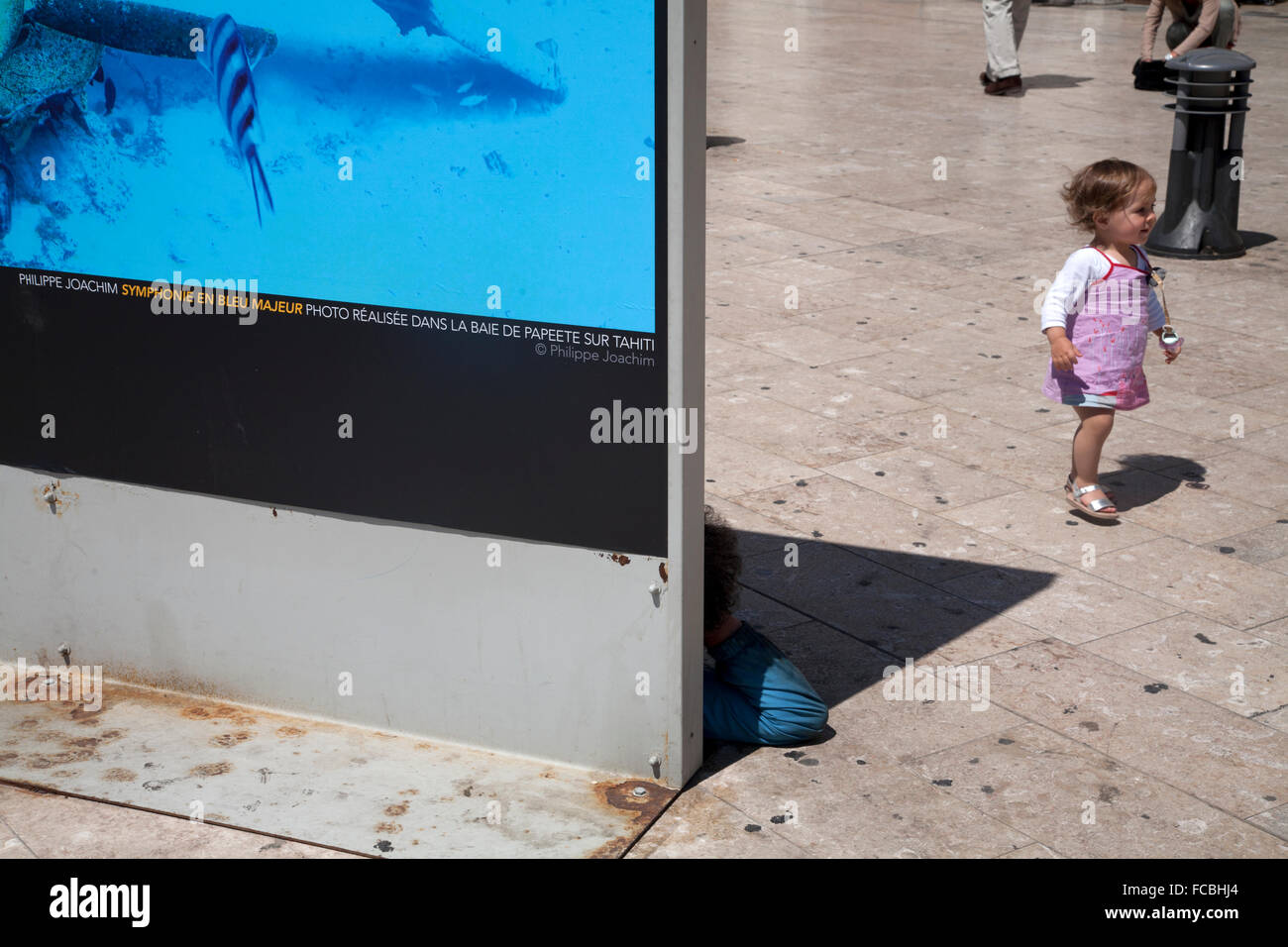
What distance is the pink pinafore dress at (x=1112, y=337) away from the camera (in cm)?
550

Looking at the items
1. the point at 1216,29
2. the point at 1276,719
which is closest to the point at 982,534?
the point at 1276,719

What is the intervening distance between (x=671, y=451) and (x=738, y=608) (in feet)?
4.65

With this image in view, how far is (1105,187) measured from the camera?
541cm

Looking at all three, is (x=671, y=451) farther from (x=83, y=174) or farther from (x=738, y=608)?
(x=83, y=174)

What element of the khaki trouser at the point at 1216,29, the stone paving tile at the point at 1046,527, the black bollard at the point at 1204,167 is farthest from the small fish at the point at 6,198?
the khaki trouser at the point at 1216,29

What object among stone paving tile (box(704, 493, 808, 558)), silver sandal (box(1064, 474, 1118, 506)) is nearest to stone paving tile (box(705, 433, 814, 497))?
stone paving tile (box(704, 493, 808, 558))

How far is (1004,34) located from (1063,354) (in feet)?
38.5

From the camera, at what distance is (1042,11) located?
25000 mm

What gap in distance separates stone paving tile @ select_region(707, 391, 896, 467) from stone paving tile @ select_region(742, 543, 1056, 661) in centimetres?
96

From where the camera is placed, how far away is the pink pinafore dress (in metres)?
5.50

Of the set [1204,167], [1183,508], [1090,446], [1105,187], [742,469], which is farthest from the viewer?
[1204,167]

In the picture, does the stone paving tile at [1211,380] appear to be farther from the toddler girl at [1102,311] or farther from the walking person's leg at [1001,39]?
the walking person's leg at [1001,39]

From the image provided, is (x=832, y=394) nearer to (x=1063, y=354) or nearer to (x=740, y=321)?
(x=740, y=321)
